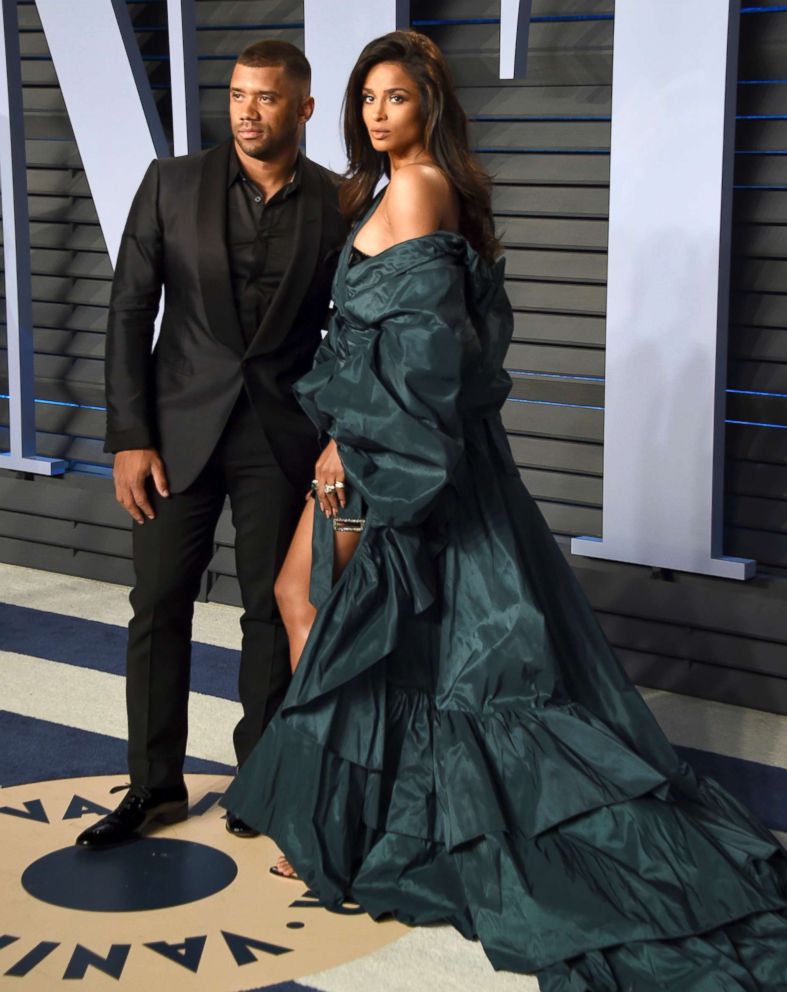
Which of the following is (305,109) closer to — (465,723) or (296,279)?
(296,279)

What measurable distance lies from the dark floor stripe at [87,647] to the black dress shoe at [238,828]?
1031 mm

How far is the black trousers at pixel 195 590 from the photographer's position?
123 inches

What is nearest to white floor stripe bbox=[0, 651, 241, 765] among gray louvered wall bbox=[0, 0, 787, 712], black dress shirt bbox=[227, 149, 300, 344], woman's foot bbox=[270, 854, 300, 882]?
woman's foot bbox=[270, 854, 300, 882]

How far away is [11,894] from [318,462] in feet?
3.47

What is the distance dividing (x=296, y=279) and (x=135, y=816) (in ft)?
3.99

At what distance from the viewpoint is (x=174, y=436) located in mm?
3100

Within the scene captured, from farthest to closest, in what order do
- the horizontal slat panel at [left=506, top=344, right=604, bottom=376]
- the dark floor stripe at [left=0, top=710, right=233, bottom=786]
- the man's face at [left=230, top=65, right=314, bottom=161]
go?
the horizontal slat panel at [left=506, top=344, right=604, bottom=376]
the dark floor stripe at [left=0, top=710, right=233, bottom=786]
the man's face at [left=230, top=65, right=314, bottom=161]

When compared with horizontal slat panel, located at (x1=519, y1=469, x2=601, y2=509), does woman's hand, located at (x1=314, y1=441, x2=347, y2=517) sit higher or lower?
higher

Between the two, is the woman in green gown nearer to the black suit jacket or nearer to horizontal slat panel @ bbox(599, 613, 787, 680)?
the black suit jacket

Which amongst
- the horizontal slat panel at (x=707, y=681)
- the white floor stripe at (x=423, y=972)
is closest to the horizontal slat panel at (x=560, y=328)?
the horizontal slat panel at (x=707, y=681)

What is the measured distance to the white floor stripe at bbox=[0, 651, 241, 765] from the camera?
3.89 metres

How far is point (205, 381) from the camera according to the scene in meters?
3.07

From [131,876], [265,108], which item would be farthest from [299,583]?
[265,108]

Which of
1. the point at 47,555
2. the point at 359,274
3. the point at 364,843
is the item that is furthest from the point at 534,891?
the point at 47,555
